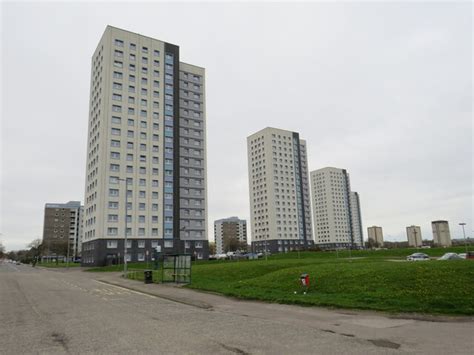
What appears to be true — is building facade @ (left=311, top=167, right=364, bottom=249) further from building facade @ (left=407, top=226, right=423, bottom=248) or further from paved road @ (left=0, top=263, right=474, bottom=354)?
paved road @ (left=0, top=263, right=474, bottom=354)

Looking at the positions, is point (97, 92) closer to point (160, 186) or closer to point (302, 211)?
point (160, 186)

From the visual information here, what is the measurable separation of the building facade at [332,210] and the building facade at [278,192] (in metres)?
38.7

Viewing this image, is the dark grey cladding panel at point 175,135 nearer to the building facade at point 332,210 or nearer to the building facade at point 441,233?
the building facade at point 441,233

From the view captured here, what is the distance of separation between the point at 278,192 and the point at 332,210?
53.7m

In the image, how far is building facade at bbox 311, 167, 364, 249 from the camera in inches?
7367

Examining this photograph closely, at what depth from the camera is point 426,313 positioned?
12320mm

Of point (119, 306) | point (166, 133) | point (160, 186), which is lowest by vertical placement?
point (119, 306)

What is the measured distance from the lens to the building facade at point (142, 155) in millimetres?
73125

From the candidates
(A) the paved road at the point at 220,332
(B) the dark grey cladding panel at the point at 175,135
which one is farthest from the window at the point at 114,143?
(A) the paved road at the point at 220,332

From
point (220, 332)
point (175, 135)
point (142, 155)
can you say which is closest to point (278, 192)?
point (175, 135)

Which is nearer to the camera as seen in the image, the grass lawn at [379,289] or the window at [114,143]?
the grass lawn at [379,289]

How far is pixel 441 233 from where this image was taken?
114562 mm

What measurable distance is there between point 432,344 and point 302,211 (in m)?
146

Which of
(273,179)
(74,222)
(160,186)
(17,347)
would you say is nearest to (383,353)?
(17,347)
